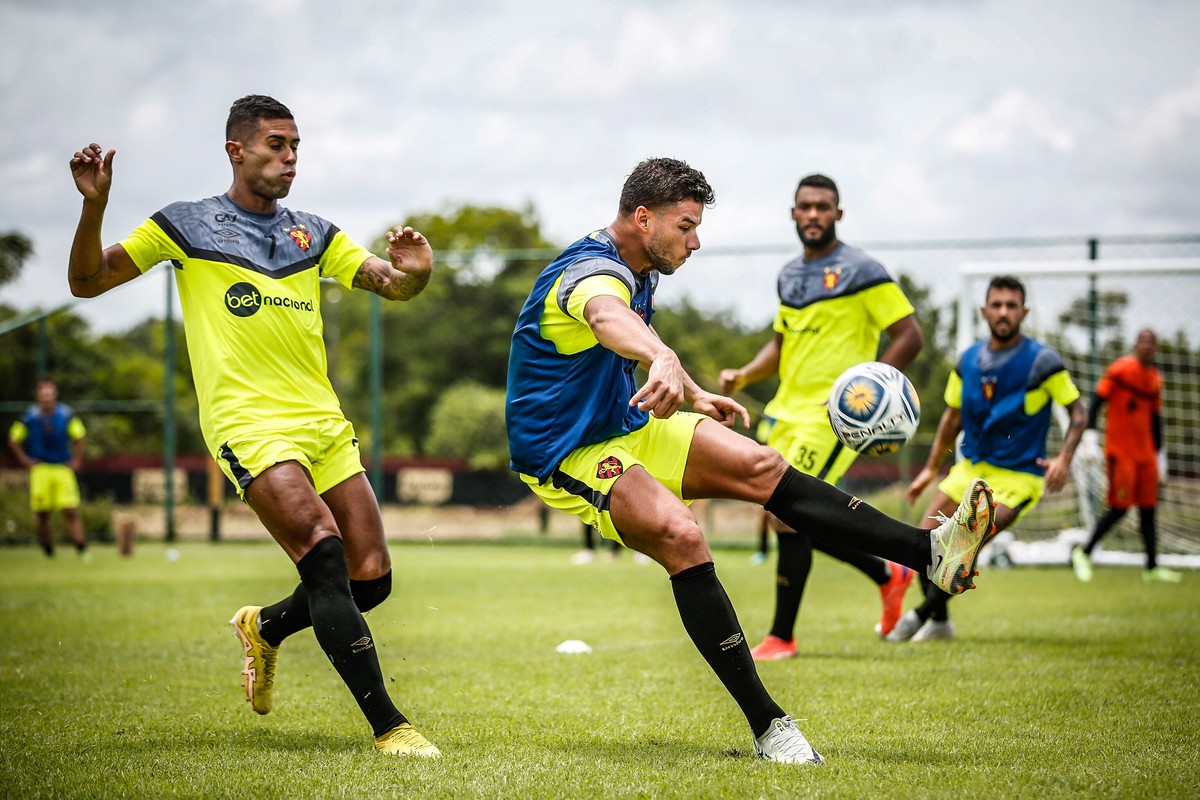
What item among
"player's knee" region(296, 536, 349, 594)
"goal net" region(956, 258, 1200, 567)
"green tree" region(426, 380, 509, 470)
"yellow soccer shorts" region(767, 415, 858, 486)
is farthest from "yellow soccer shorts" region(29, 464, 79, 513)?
"player's knee" region(296, 536, 349, 594)

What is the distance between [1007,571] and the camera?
41.3ft

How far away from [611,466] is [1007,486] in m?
3.91

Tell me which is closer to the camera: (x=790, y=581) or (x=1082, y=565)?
(x=790, y=581)

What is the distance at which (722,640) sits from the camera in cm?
385

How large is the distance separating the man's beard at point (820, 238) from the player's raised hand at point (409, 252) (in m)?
3.03

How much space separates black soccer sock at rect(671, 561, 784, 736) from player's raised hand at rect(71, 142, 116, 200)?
244cm

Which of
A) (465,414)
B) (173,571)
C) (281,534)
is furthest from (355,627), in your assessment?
(465,414)

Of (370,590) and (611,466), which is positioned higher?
(611,466)

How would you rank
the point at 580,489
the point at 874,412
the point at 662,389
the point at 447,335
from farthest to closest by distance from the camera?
the point at 447,335 → the point at 874,412 → the point at 580,489 → the point at 662,389

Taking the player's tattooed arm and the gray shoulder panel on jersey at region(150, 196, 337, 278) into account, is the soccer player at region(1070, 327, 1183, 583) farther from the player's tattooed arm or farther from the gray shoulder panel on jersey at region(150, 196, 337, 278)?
the gray shoulder panel on jersey at region(150, 196, 337, 278)

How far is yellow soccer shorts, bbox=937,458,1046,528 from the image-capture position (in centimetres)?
710

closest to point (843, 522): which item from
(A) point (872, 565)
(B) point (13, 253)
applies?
(A) point (872, 565)

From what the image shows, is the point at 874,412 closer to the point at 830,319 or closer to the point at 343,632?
the point at 343,632

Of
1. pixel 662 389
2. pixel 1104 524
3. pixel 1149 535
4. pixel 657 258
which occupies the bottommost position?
pixel 1149 535
